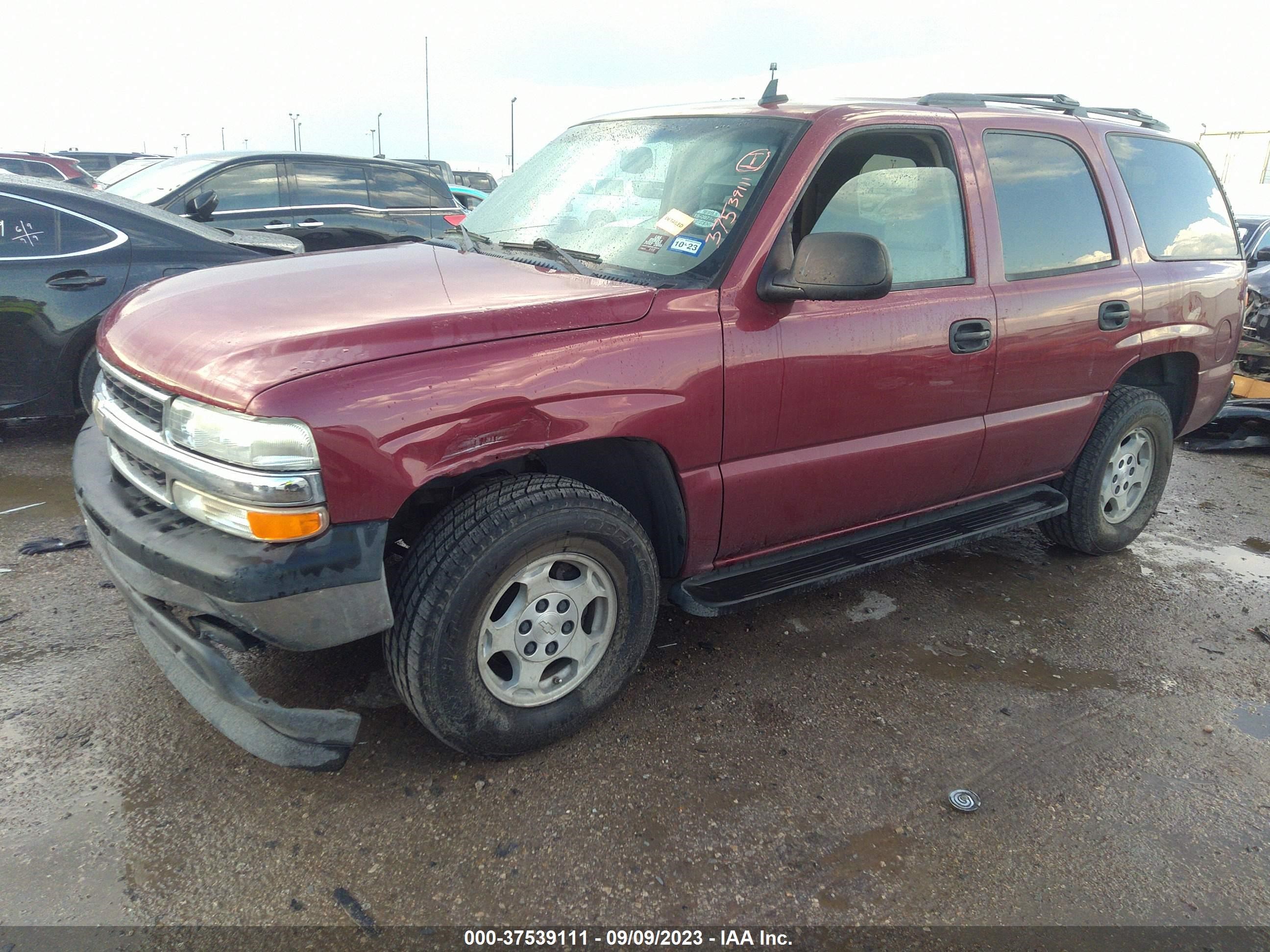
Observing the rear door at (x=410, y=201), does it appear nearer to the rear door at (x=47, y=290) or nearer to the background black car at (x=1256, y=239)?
the rear door at (x=47, y=290)

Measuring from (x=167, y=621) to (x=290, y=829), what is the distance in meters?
0.62

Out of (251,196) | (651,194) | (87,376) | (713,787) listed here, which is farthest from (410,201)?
(713,787)

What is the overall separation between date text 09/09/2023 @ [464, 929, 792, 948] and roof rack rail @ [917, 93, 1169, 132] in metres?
2.88

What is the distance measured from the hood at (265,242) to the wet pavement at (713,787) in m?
2.51

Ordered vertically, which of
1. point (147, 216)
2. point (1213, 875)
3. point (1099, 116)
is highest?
point (1099, 116)

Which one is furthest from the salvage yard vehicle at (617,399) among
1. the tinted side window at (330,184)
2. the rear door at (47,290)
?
the tinted side window at (330,184)

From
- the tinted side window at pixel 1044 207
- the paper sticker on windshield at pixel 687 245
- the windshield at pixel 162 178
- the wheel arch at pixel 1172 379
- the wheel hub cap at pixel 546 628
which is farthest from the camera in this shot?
the windshield at pixel 162 178

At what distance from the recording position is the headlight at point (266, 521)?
6.63 feet

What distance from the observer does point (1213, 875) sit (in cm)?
227

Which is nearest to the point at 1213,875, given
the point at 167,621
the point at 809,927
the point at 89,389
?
the point at 809,927

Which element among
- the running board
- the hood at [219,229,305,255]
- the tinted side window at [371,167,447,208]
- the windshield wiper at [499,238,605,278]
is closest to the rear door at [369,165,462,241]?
the tinted side window at [371,167,447,208]

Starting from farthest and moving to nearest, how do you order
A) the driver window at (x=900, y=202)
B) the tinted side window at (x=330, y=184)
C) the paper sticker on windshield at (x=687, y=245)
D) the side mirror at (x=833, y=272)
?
1. the tinted side window at (x=330, y=184)
2. the driver window at (x=900, y=202)
3. the paper sticker on windshield at (x=687, y=245)
4. the side mirror at (x=833, y=272)

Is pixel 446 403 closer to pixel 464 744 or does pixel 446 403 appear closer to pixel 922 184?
pixel 464 744

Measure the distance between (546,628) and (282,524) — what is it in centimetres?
80
